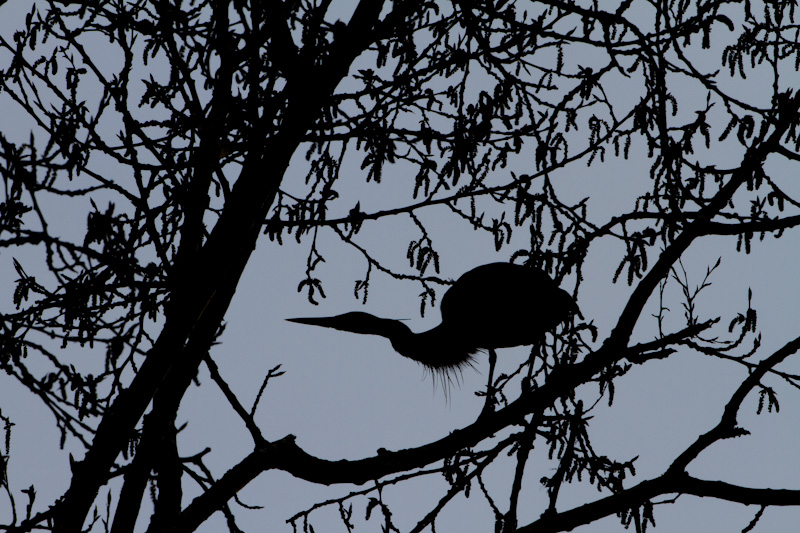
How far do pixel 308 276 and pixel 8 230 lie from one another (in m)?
1.51

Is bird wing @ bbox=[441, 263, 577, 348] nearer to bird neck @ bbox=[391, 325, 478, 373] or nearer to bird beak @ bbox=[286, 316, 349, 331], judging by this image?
bird neck @ bbox=[391, 325, 478, 373]

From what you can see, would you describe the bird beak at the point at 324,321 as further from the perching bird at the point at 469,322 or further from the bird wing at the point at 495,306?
the bird wing at the point at 495,306

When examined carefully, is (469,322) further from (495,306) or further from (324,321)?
(324,321)

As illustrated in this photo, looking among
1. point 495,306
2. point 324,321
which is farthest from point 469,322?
point 324,321

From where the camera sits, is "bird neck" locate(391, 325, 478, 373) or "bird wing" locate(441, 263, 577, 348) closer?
"bird wing" locate(441, 263, 577, 348)

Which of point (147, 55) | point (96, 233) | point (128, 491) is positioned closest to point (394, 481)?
point (128, 491)

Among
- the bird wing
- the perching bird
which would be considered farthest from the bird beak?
the bird wing

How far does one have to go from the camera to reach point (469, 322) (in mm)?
4941

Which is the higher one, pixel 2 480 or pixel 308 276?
pixel 308 276

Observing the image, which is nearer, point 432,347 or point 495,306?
point 495,306

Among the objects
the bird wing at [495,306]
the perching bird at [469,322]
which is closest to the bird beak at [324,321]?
the perching bird at [469,322]

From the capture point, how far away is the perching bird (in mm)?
4730

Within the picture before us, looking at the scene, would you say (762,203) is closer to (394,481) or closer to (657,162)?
(657,162)

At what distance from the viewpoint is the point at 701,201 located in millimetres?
2816
